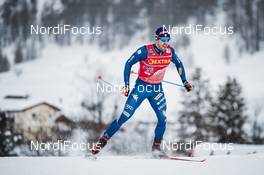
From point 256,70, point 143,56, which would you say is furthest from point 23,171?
Result: point 256,70

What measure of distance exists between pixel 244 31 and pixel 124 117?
3875 inches

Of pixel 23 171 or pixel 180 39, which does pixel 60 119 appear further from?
pixel 180 39

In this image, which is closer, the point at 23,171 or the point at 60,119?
the point at 23,171

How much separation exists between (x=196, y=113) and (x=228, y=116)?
2.46 m

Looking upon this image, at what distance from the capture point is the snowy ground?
219 inches

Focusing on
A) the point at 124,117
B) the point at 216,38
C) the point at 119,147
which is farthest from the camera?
the point at 216,38

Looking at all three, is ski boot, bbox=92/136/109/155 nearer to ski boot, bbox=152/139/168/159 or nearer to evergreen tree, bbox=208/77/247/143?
ski boot, bbox=152/139/168/159

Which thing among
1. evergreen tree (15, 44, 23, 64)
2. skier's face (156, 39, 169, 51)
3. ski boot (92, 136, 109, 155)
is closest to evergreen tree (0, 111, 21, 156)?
ski boot (92, 136, 109, 155)

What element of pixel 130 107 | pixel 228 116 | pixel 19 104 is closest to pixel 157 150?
pixel 130 107

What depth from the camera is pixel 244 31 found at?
10062 centimetres

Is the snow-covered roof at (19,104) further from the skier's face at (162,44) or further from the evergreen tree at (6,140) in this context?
the skier's face at (162,44)

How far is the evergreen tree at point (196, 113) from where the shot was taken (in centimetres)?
3153

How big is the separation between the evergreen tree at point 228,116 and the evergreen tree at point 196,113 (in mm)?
780

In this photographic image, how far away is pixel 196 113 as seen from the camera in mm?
33000
